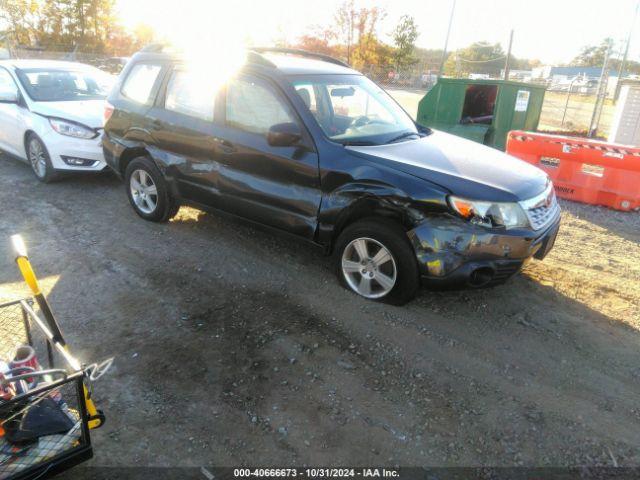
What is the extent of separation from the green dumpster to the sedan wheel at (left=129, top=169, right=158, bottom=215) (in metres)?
6.96

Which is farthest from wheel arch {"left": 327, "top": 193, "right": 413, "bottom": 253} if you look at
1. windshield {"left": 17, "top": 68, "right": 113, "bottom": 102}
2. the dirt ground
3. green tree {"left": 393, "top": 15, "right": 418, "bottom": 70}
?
green tree {"left": 393, "top": 15, "right": 418, "bottom": 70}

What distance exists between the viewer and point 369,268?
151 inches

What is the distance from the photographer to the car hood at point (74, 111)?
628 centimetres

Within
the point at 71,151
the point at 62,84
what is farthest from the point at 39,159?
the point at 62,84

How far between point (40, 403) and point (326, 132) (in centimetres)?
276

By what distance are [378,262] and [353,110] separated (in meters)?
1.59

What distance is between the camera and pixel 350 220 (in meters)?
3.83

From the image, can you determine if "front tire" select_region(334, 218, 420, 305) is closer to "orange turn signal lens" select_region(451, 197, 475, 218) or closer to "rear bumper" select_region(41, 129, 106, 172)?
"orange turn signal lens" select_region(451, 197, 475, 218)

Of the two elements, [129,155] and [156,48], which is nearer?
[156,48]

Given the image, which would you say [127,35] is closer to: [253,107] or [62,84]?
[62,84]

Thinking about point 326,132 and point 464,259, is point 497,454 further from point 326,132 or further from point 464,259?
point 326,132

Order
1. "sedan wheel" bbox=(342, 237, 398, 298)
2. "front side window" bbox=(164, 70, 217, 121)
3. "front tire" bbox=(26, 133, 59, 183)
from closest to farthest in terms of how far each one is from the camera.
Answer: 1. "sedan wheel" bbox=(342, 237, 398, 298)
2. "front side window" bbox=(164, 70, 217, 121)
3. "front tire" bbox=(26, 133, 59, 183)

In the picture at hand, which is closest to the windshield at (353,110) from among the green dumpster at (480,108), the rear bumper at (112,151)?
the rear bumper at (112,151)

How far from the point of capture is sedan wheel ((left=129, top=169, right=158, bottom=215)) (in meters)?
5.22
